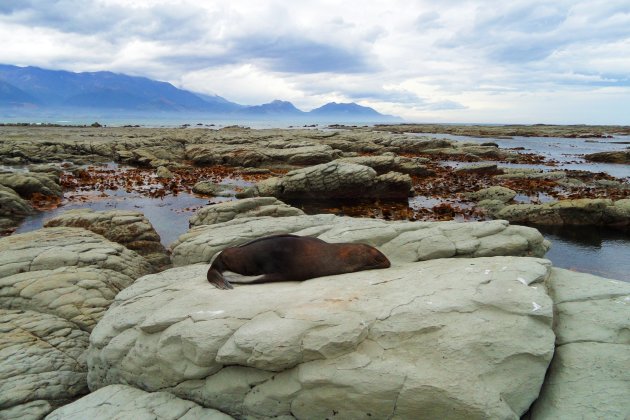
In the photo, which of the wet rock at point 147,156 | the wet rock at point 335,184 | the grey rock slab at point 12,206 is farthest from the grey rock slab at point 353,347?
the wet rock at point 147,156

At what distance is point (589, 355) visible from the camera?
16.8ft

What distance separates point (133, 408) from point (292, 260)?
342 centimetres

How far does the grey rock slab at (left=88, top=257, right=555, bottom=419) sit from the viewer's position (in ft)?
15.1

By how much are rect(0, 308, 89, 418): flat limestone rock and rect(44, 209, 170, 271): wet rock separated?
531 centimetres

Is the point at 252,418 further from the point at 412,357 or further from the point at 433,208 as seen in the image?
the point at 433,208

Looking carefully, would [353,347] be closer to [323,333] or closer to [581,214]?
[323,333]

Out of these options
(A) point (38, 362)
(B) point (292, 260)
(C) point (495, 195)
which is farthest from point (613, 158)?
(A) point (38, 362)

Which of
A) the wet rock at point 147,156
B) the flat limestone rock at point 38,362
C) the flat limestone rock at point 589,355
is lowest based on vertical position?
the flat limestone rock at point 38,362

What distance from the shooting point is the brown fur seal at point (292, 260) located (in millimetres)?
7586

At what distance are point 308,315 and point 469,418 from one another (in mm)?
2145

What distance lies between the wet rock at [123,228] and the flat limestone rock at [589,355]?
10.8 m

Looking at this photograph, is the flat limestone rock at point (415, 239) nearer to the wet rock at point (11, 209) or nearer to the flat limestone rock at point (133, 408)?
the flat limestone rock at point (133, 408)

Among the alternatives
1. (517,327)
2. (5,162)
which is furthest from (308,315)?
(5,162)

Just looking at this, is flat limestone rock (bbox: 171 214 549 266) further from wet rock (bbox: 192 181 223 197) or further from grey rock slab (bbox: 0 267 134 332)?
wet rock (bbox: 192 181 223 197)
